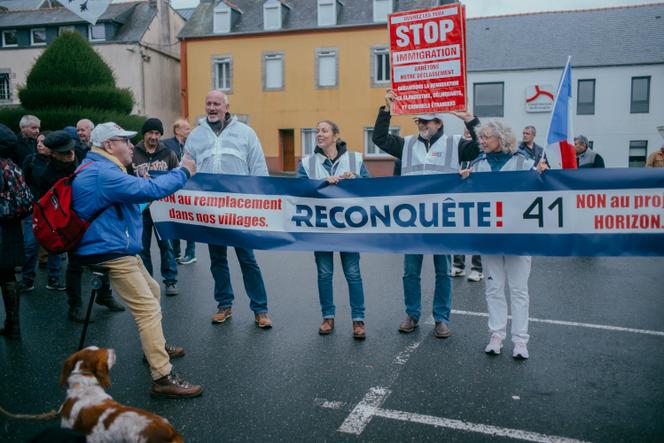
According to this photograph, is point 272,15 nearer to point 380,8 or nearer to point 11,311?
point 380,8

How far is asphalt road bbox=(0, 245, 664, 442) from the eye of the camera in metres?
3.90

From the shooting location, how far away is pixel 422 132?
5.91 m

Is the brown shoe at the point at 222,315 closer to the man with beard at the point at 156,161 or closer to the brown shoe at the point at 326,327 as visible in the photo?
the brown shoe at the point at 326,327

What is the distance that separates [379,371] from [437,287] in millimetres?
1281

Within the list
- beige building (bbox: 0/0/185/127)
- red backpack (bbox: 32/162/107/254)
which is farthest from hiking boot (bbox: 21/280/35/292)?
beige building (bbox: 0/0/185/127)

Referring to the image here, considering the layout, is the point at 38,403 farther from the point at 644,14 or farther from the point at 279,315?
the point at 644,14

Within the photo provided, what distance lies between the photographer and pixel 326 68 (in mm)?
33906

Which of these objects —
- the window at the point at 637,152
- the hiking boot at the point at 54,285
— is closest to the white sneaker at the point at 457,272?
the hiking boot at the point at 54,285

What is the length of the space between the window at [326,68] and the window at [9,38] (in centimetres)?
2114

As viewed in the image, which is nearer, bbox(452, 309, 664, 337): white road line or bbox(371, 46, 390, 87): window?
bbox(452, 309, 664, 337): white road line

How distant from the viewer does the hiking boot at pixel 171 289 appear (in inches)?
297

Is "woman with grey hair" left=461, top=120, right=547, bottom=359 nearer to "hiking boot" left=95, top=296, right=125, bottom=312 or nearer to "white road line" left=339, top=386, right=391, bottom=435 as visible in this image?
"white road line" left=339, top=386, right=391, bottom=435

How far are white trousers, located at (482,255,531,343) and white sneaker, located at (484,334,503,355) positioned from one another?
0.04 metres

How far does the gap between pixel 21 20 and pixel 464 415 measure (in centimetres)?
4335
